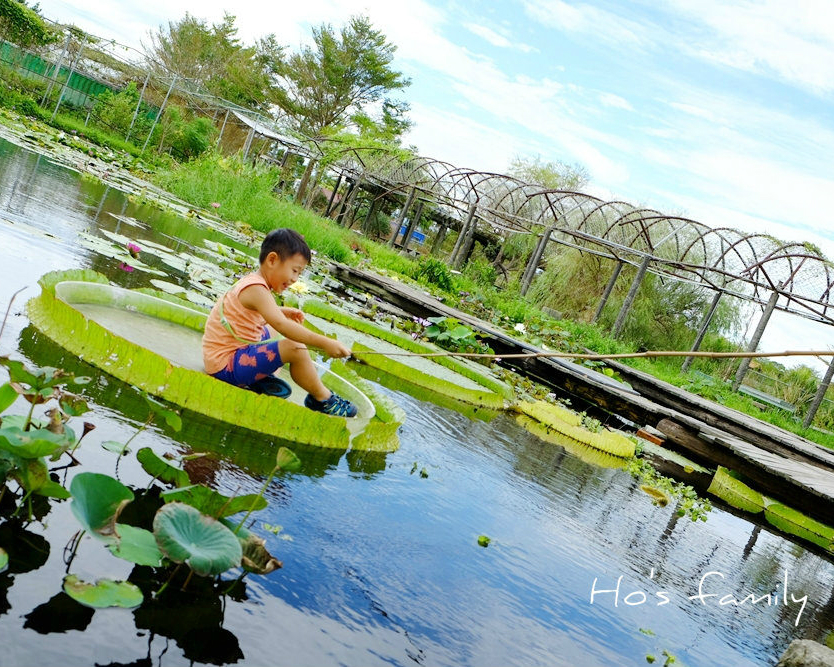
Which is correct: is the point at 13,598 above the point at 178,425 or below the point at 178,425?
below

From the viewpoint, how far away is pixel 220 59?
4269cm

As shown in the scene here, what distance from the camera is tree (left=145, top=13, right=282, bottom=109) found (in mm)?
41938

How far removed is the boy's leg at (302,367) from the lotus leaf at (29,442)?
1528 millimetres

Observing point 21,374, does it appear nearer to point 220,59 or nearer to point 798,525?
point 798,525

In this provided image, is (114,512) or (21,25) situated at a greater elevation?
(21,25)

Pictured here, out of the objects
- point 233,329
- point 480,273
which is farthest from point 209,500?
point 480,273

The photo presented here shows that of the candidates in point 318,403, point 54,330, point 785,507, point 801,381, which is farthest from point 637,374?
point 801,381

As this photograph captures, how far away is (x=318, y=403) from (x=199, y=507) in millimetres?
1680

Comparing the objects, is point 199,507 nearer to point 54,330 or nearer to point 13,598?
point 13,598

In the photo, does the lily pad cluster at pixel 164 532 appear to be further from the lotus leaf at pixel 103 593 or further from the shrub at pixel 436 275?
the shrub at pixel 436 275

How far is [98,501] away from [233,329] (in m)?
1.72

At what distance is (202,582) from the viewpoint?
172 cm

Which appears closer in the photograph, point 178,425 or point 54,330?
point 178,425

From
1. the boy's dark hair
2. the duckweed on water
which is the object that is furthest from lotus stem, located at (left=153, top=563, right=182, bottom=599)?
the duckweed on water
